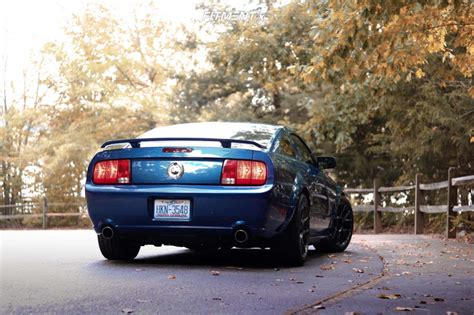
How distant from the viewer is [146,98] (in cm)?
3566

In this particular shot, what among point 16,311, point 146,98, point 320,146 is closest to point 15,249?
point 16,311

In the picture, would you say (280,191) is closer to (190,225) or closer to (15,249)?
(190,225)

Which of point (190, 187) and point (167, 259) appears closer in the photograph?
point (190, 187)

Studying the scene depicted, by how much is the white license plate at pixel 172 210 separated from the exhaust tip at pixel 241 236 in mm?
488

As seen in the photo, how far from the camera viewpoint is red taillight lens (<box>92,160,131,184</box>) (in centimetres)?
851

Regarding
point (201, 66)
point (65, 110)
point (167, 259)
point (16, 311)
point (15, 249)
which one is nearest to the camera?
point (16, 311)

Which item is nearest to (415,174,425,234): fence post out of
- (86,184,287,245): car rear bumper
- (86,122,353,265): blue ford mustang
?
(86,122,353,265): blue ford mustang

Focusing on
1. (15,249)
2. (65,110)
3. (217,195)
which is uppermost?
(65,110)

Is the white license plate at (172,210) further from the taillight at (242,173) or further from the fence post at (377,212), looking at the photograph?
the fence post at (377,212)

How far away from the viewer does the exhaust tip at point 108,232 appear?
8492mm

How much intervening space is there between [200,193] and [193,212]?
0.21 m

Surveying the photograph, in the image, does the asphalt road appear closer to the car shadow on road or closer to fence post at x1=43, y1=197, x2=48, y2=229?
the car shadow on road

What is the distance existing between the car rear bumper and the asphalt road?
1.11ft

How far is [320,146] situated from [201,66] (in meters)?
11.5
